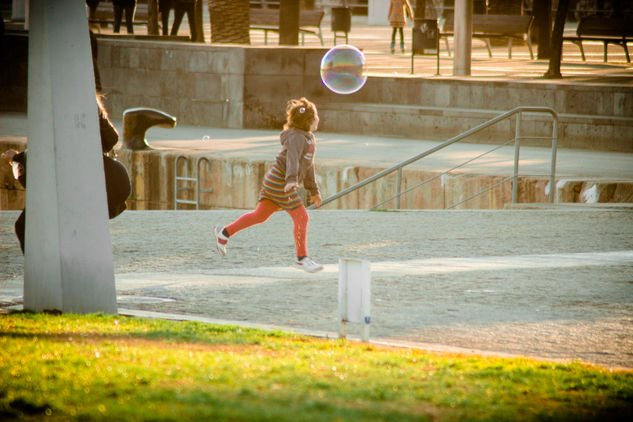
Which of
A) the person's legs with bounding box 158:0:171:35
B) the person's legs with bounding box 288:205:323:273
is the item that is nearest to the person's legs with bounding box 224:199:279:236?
the person's legs with bounding box 288:205:323:273

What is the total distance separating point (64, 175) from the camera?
6477mm

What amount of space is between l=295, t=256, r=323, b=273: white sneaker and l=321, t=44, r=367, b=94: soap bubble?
249 inches

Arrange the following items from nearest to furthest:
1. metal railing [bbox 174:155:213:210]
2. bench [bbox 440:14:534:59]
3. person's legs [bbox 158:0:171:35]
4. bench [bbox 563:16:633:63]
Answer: metal railing [bbox 174:155:213:210] < bench [bbox 563:16:633:63] < bench [bbox 440:14:534:59] < person's legs [bbox 158:0:171:35]

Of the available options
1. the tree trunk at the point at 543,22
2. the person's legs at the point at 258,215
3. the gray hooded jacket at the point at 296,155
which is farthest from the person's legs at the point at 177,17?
A: the gray hooded jacket at the point at 296,155

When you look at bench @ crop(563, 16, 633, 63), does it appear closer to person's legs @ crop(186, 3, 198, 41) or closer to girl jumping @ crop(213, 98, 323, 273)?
person's legs @ crop(186, 3, 198, 41)

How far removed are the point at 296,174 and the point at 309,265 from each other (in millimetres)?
Answer: 695

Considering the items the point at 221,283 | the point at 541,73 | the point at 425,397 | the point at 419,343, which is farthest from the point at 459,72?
the point at 425,397

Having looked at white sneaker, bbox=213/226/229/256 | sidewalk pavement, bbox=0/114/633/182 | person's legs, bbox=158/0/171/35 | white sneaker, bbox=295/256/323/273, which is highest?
person's legs, bbox=158/0/171/35

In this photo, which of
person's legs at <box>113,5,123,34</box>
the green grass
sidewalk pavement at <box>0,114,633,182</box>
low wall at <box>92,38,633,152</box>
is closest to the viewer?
the green grass

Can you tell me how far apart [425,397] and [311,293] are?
116 inches

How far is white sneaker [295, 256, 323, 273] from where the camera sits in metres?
8.20

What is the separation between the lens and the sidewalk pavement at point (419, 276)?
626 centimetres

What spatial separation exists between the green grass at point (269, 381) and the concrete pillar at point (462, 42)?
1429 centimetres

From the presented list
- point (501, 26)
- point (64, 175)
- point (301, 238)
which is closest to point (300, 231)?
point (301, 238)
